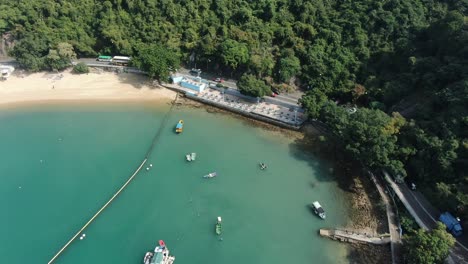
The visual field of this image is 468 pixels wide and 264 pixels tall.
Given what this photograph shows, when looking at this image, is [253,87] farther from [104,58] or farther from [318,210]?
[104,58]

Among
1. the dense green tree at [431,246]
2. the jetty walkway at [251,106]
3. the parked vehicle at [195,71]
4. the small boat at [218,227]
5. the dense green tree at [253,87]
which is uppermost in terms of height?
the dense green tree at [253,87]

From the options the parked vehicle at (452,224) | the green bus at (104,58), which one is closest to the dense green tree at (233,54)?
the green bus at (104,58)

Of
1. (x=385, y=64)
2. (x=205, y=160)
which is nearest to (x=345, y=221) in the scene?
(x=205, y=160)

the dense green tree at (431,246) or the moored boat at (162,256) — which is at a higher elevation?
the dense green tree at (431,246)

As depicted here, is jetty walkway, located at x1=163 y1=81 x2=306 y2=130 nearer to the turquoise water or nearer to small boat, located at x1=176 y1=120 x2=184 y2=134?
the turquoise water

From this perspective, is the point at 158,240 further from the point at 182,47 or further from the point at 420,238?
the point at 182,47

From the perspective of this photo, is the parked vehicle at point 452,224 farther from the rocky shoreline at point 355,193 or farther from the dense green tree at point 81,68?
the dense green tree at point 81,68

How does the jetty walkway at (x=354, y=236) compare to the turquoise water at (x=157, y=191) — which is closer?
the jetty walkway at (x=354, y=236)

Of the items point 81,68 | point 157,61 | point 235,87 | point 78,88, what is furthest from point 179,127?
point 81,68
